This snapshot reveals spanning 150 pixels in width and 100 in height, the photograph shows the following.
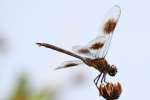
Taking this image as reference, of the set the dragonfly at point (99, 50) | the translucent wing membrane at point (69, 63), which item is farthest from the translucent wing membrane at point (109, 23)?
the translucent wing membrane at point (69, 63)

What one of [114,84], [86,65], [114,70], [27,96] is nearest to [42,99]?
[27,96]

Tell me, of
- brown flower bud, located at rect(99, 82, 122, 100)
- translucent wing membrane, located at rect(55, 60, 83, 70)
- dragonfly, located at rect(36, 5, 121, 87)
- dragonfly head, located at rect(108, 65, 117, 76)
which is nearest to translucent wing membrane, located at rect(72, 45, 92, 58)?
dragonfly, located at rect(36, 5, 121, 87)

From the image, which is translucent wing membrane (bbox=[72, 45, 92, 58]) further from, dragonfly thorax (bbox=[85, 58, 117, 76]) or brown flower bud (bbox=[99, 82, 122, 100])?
brown flower bud (bbox=[99, 82, 122, 100])

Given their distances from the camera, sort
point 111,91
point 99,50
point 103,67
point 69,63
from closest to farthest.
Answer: point 111,91 < point 103,67 < point 69,63 < point 99,50

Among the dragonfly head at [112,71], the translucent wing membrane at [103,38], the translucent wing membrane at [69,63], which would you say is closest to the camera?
the dragonfly head at [112,71]

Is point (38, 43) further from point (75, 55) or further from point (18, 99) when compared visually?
point (18, 99)

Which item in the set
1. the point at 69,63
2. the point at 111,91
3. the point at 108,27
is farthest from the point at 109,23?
the point at 111,91

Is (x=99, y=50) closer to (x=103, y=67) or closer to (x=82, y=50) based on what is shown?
(x=82, y=50)

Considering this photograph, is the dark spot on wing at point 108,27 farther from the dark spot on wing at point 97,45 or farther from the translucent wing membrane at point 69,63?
the translucent wing membrane at point 69,63
